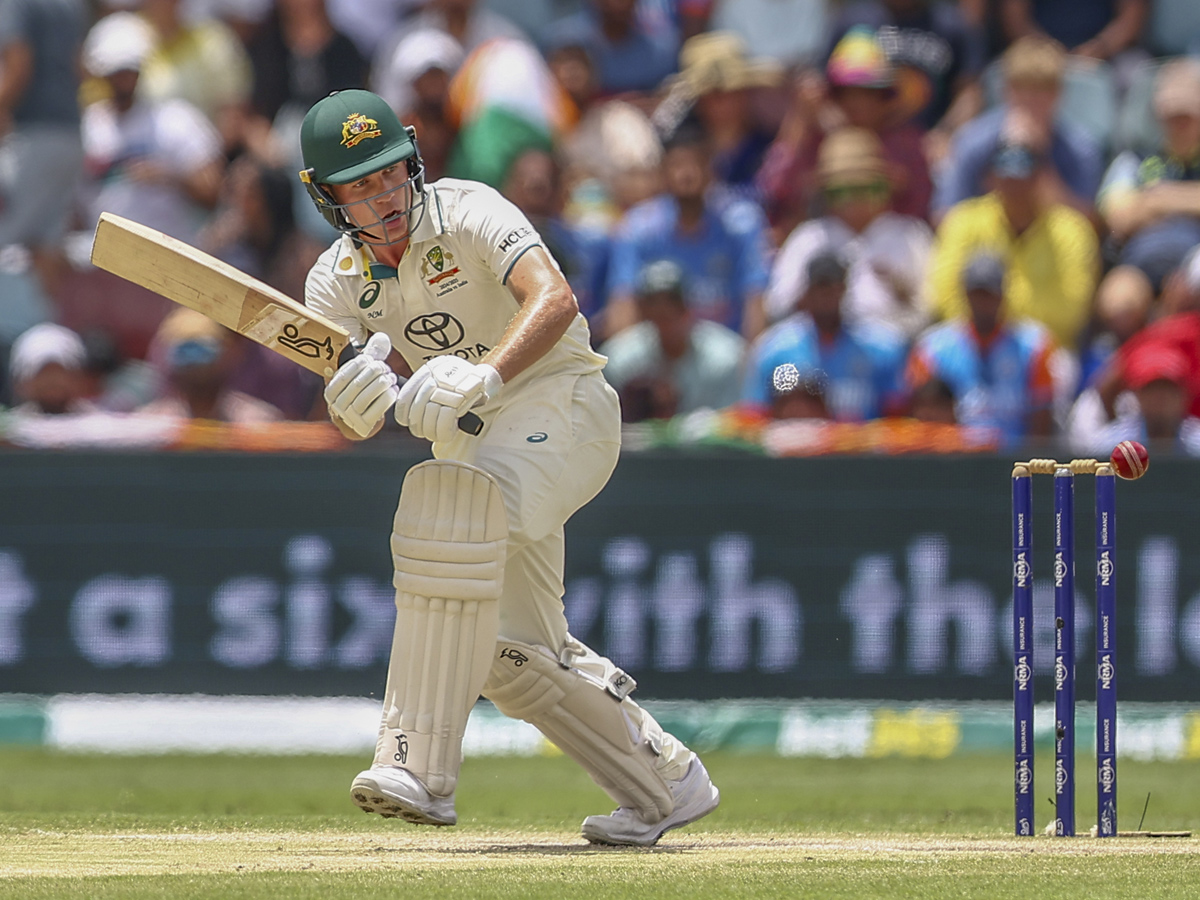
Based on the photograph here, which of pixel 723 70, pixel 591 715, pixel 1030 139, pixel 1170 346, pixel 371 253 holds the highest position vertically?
pixel 723 70

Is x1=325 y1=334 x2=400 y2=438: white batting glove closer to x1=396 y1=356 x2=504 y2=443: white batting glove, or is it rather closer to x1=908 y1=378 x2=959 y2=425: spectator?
x1=396 y1=356 x2=504 y2=443: white batting glove

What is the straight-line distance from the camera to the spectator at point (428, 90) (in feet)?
33.0

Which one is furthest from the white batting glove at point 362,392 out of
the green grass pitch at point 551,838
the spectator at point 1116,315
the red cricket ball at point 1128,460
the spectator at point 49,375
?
the spectator at point 1116,315

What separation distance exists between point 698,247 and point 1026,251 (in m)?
1.55

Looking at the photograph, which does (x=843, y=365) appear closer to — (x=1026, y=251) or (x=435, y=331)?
(x=1026, y=251)

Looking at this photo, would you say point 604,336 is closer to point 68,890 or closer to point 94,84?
point 94,84

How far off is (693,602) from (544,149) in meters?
2.99

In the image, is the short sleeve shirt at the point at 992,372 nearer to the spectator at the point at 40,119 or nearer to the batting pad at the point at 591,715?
the batting pad at the point at 591,715

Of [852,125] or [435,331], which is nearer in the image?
[435,331]

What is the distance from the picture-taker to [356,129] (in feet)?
15.3

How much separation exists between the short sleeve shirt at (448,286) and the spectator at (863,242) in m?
4.47

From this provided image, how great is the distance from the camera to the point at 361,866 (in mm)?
4285

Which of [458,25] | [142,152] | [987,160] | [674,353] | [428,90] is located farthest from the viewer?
[458,25]

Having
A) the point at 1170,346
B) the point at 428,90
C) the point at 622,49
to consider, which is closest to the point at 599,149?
the point at 622,49
